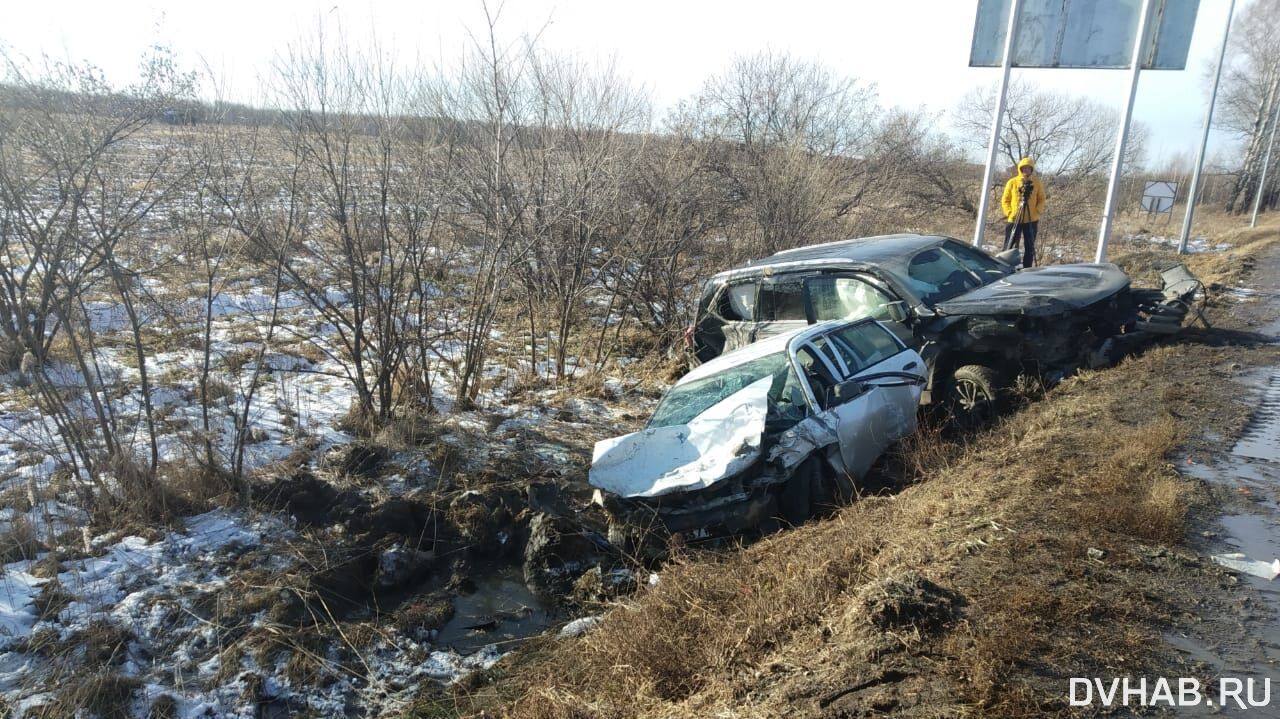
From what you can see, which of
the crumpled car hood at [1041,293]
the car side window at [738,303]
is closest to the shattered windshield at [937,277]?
the crumpled car hood at [1041,293]

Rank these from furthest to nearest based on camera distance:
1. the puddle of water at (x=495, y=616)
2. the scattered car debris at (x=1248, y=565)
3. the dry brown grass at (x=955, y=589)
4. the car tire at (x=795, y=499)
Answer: the car tire at (x=795, y=499)
the puddle of water at (x=495, y=616)
the scattered car debris at (x=1248, y=565)
the dry brown grass at (x=955, y=589)

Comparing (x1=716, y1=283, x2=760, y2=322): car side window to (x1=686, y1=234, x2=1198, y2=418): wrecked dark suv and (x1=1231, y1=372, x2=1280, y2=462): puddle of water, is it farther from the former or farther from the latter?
(x1=1231, y1=372, x2=1280, y2=462): puddle of water

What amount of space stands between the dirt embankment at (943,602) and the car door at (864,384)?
0.61 metres

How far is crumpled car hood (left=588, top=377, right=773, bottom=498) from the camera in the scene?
5371 millimetres

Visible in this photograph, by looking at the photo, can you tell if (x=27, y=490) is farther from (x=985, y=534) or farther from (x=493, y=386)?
(x=985, y=534)

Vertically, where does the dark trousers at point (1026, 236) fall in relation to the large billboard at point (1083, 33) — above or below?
below

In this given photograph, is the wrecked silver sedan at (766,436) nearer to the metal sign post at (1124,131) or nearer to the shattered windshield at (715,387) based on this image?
the shattered windshield at (715,387)

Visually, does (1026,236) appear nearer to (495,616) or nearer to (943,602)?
(943,602)

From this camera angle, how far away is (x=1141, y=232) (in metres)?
32.3

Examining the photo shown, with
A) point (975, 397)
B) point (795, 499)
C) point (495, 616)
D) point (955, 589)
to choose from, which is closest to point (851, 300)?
point (975, 397)

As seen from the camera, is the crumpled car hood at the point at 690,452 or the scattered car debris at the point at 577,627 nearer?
the scattered car debris at the point at 577,627

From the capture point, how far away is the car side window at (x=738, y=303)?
8.11m

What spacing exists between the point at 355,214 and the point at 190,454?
284 centimetres

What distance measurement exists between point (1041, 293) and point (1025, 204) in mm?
5240
